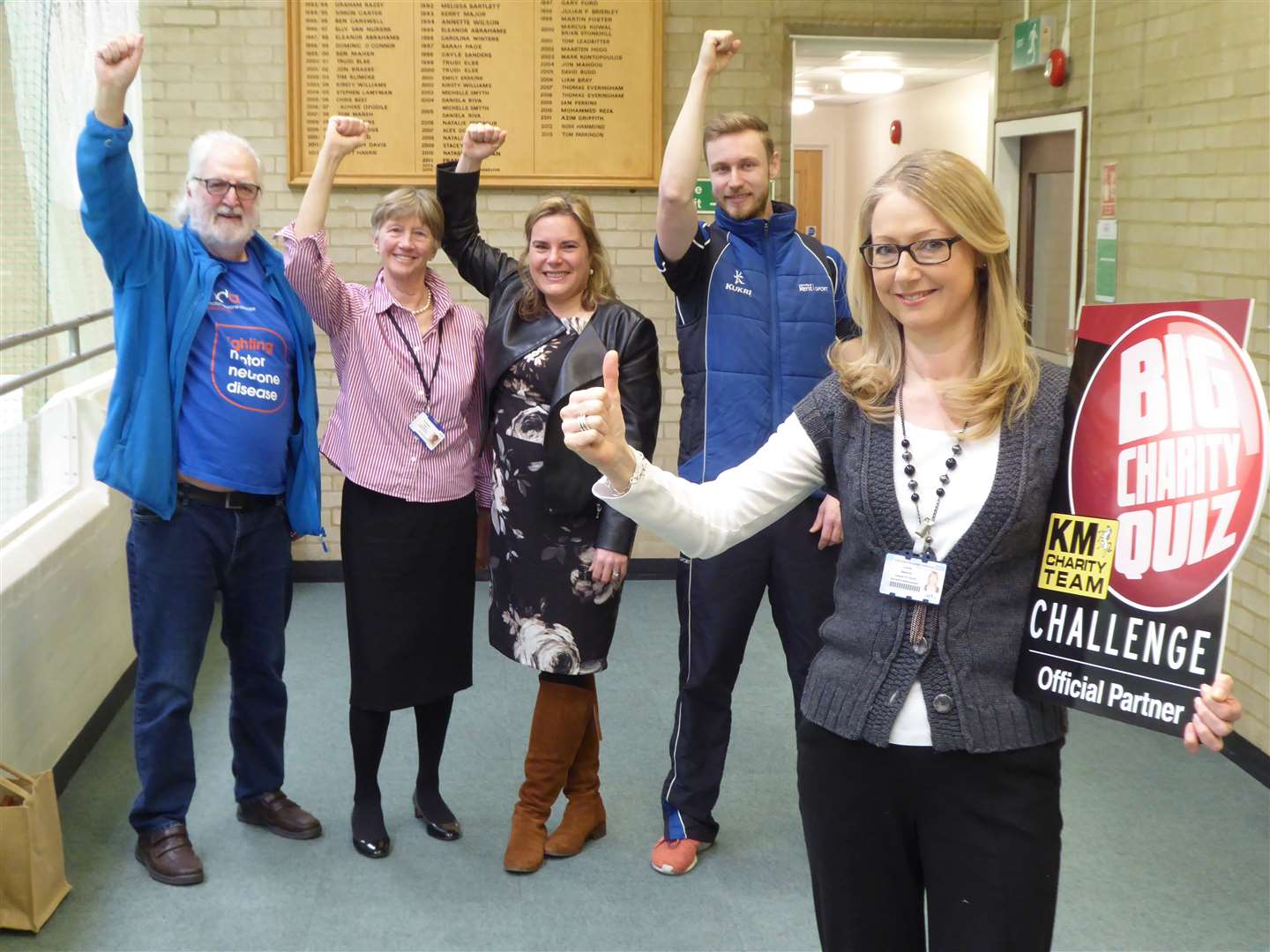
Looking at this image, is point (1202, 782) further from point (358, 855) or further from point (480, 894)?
point (358, 855)

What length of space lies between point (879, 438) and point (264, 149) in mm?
4355

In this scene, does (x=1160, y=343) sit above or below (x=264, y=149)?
below

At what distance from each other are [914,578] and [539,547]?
150 cm

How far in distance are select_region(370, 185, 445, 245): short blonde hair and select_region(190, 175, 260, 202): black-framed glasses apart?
28 cm

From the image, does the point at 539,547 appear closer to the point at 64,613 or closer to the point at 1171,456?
the point at 64,613

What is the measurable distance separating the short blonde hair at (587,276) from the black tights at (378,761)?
0.99 meters

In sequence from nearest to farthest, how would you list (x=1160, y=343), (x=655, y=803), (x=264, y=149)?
(x=1160, y=343) → (x=655, y=803) → (x=264, y=149)

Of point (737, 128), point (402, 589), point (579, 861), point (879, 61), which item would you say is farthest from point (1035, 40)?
point (579, 861)

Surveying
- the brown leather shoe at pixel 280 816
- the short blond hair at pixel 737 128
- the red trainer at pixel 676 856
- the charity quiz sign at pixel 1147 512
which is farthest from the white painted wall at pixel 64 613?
the charity quiz sign at pixel 1147 512

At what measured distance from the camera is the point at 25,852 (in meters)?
2.75

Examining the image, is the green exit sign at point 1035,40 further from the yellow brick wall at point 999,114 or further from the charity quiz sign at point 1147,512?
the charity quiz sign at point 1147,512

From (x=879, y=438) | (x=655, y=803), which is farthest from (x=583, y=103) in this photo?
(x=879, y=438)

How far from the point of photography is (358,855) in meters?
3.19

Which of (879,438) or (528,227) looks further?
(528,227)
